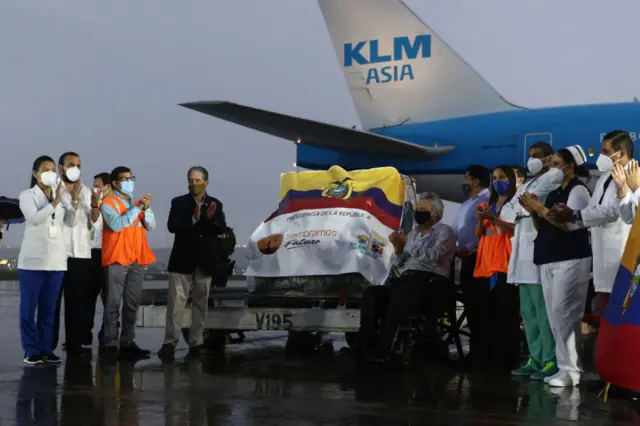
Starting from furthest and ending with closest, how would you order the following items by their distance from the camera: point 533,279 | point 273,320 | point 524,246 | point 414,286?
point 273,320 → point 414,286 → point 524,246 → point 533,279

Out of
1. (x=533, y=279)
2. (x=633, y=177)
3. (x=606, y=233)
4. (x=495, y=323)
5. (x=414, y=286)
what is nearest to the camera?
(x=633, y=177)

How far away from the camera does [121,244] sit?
877cm

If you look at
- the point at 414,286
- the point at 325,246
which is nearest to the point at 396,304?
the point at 414,286

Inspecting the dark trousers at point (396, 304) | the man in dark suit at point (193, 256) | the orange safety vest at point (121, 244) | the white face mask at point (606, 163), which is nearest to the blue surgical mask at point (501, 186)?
the dark trousers at point (396, 304)

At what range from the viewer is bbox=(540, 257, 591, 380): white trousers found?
656 cm

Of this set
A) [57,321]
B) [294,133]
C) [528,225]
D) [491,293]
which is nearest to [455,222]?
[491,293]

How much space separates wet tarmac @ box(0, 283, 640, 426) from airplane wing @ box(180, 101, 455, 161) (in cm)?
729

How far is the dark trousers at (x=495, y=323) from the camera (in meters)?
Result: 7.70

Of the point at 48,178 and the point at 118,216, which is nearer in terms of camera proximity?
the point at 48,178

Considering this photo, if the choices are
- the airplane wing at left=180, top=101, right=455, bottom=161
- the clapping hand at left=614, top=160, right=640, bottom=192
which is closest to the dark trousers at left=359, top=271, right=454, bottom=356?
the clapping hand at left=614, top=160, right=640, bottom=192

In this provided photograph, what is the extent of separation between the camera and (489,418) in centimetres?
509

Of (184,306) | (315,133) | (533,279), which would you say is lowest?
(184,306)

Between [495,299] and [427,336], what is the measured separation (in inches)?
29.2

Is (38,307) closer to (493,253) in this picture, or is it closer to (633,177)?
(493,253)
